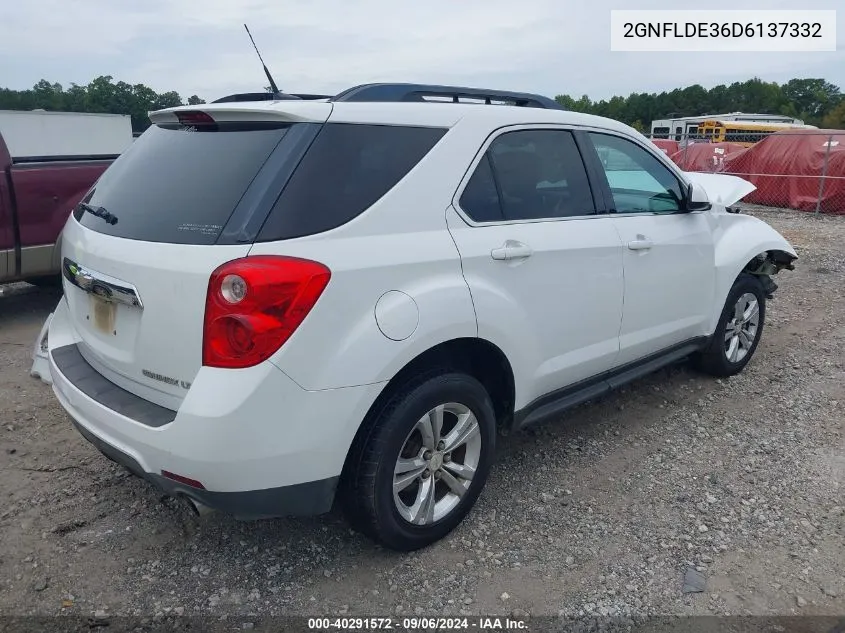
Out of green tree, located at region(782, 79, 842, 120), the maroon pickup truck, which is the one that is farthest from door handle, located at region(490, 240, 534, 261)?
green tree, located at region(782, 79, 842, 120)

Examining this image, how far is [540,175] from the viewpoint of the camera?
3.23 metres

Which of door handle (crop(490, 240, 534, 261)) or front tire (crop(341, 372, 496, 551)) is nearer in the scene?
front tire (crop(341, 372, 496, 551))

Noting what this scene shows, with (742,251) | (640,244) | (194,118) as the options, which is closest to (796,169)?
(742,251)

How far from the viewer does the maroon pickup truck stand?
5855 millimetres

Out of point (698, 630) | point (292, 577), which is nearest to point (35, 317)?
point (292, 577)

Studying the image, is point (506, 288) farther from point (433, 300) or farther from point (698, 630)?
point (698, 630)

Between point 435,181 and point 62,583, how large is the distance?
7.10 ft

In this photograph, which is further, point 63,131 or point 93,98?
→ point 93,98

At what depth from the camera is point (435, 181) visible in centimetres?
271

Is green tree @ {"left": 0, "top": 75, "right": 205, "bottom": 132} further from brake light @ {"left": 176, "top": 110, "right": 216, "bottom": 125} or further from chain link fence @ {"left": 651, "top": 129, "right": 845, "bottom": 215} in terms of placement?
brake light @ {"left": 176, "top": 110, "right": 216, "bottom": 125}

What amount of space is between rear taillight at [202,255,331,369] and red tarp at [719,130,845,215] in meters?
15.8

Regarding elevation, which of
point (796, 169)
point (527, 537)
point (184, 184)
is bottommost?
point (527, 537)

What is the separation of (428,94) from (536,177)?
646 mm

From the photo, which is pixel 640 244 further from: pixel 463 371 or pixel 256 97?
pixel 256 97
